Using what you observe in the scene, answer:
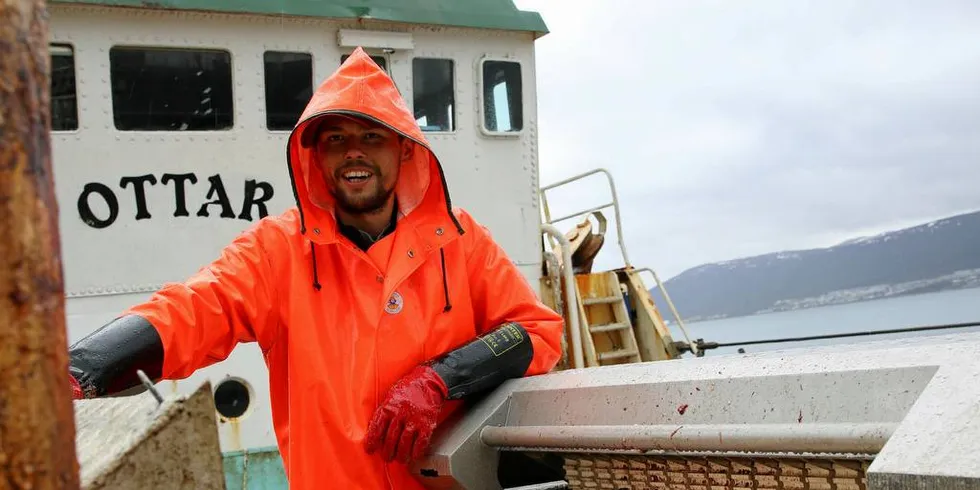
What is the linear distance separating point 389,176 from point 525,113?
4.49 m

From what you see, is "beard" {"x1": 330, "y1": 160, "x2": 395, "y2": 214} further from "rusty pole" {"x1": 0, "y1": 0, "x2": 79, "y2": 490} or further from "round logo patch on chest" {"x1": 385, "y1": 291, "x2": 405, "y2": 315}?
"rusty pole" {"x1": 0, "y1": 0, "x2": 79, "y2": 490}

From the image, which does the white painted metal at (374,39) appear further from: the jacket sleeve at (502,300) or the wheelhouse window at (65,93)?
the jacket sleeve at (502,300)

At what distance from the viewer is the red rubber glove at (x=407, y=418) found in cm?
259

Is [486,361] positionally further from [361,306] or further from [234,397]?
[234,397]

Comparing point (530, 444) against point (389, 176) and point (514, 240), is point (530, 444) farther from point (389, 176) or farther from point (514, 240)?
point (514, 240)

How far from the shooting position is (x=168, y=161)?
20.5 ft

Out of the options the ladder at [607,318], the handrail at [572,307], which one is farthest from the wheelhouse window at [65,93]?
the ladder at [607,318]

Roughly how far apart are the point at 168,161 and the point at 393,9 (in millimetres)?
1830

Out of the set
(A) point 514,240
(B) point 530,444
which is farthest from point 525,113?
(B) point 530,444

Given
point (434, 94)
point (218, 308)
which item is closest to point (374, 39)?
point (434, 94)

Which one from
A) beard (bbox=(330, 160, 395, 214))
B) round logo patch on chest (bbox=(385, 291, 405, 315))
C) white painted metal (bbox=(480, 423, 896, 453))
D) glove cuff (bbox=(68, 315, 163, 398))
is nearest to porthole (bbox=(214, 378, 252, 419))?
beard (bbox=(330, 160, 395, 214))

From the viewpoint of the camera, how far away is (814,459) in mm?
2008

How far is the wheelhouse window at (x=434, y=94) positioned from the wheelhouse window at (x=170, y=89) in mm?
1314

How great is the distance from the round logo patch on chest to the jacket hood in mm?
245
